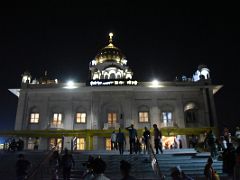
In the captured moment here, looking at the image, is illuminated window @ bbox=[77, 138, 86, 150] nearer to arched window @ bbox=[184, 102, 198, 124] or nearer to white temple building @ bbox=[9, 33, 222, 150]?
white temple building @ bbox=[9, 33, 222, 150]

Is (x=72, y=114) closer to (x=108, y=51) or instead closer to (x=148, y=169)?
(x=108, y=51)

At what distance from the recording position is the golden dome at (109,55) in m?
45.2

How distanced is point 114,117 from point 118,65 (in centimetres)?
1299

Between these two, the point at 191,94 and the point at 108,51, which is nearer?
the point at 191,94

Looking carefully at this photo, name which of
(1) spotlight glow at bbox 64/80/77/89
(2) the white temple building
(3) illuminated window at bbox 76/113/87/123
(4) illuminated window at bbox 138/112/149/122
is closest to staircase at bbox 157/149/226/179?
(2) the white temple building

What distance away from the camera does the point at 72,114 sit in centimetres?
3275

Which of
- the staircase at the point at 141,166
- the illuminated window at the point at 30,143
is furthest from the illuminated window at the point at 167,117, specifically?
the staircase at the point at 141,166

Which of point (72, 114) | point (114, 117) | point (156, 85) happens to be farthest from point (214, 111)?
point (72, 114)

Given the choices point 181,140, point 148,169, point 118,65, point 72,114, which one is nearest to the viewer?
point 148,169

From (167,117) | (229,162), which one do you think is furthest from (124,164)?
(167,117)

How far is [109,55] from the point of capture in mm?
45375

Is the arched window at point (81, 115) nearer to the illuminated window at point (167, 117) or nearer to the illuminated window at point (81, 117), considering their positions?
the illuminated window at point (81, 117)

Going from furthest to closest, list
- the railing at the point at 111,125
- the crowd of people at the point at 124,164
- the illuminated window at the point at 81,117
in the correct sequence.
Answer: the illuminated window at the point at 81,117, the railing at the point at 111,125, the crowd of people at the point at 124,164

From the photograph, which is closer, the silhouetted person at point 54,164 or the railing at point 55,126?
the silhouetted person at point 54,164
